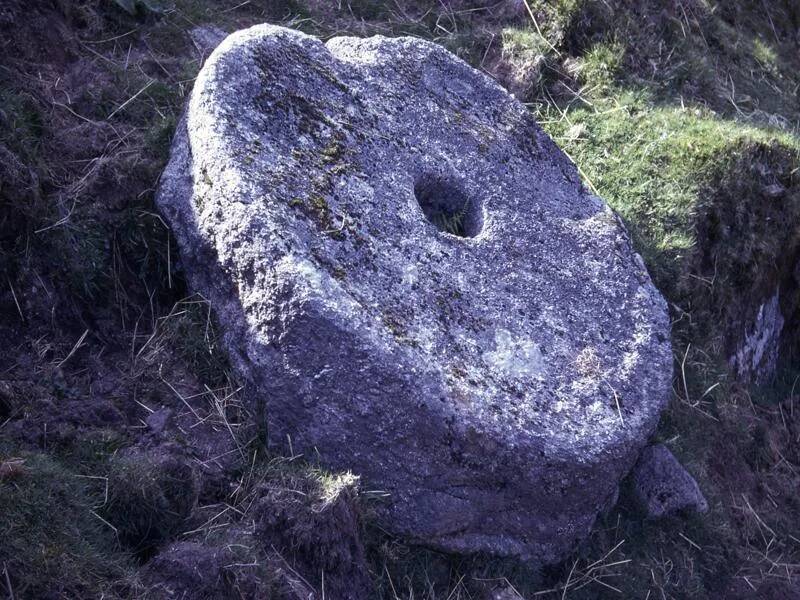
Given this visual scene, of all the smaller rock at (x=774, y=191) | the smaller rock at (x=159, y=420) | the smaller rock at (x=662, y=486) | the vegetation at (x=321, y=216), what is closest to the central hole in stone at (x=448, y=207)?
the vegetation at (x=321, y=216)

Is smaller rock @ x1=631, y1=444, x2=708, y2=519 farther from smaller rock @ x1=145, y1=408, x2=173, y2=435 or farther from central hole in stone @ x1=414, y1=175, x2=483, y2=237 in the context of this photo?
smaller rock @ x1=145, y1=408, x2=173, y2=435

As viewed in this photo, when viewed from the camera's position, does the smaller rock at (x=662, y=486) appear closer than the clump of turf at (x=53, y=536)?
No

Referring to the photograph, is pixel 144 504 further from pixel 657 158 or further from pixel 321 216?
pixel 657 158

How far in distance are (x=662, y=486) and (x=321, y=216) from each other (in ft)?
6.36

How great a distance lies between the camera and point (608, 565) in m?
3.64

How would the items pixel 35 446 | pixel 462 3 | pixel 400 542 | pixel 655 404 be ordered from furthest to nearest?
1. pixel 462 3
2. pixel 655 404
3. pixel 400 542
4. pixel 35 446

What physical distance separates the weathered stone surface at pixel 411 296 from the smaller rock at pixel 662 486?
44 centimetres

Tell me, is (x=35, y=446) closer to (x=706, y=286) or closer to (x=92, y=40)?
(x=92, y=40)

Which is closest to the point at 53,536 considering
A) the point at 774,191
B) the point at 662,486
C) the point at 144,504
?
the point at 144,504

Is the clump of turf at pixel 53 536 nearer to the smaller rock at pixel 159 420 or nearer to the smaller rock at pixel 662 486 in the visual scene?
the smaller rock at pixel 159 420

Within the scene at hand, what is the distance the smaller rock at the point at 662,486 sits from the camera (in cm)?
394

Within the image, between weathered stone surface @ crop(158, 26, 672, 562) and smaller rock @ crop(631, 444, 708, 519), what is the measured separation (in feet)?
1.45

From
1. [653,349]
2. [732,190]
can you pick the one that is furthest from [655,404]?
[732,190]

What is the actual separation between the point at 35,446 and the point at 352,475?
1052mm
